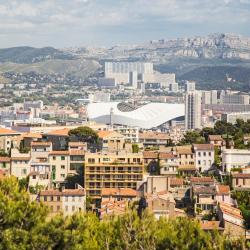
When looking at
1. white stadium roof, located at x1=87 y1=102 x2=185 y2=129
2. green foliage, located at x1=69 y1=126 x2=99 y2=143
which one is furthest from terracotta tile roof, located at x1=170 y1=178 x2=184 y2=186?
white stadium roof, located at x1=87 y1=102 x2=185 y2=129

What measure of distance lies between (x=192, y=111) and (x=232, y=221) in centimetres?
3619

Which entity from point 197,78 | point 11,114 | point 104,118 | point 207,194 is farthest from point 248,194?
point 197,78

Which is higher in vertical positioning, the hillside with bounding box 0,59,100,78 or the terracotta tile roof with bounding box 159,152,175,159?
the hillside with bounding box 0,59,100,78

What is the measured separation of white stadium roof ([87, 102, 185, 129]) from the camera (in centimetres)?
4828

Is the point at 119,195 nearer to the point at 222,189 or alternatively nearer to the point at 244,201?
the point at 222,189

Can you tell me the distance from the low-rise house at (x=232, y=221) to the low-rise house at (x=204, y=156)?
6.06 meters

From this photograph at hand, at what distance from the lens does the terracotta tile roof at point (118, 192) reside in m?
18.5

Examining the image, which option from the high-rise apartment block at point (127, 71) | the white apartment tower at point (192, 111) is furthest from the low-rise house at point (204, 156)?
the high-rise apartment block at point (127, 71)

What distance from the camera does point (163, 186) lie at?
62.1ft

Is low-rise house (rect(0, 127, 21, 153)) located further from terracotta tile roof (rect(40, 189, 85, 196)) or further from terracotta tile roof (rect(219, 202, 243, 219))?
terracotta tile roof (rect(219, 202, 243, 219))

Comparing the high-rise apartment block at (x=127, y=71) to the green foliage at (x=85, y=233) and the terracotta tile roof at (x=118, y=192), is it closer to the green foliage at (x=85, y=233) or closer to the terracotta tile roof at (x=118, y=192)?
the terracotta tile roof at (x=118, y=192)

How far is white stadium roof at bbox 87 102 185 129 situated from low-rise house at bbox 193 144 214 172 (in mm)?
24697

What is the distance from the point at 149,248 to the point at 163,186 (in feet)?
26.1

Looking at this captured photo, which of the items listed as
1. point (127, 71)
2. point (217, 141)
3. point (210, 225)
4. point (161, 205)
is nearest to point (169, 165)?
point (217, 141)
